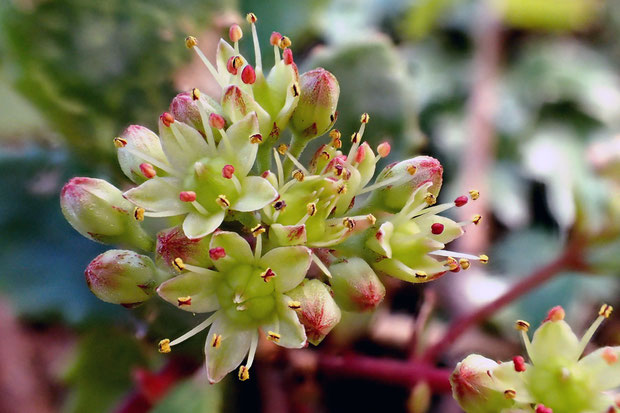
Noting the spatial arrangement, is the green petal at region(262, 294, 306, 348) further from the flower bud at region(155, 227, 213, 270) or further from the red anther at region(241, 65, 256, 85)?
the red anther at region(241, 65, 256, 85)

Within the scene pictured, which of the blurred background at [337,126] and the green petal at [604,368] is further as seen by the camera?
the blurred background at [337,126]

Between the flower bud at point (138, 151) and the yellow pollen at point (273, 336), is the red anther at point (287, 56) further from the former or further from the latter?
the yellow pollen at point (273, 336)

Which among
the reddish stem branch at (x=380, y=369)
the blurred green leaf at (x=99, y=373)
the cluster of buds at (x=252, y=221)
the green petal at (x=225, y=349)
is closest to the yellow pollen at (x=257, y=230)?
the cluster of buds at (x=252, y=221)

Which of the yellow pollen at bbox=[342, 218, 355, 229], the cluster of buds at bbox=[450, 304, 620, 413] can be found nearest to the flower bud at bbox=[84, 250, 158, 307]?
the yellow pollen at bbox=[342, 218, 355, 229]

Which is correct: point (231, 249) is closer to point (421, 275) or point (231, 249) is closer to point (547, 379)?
point (421, 275)

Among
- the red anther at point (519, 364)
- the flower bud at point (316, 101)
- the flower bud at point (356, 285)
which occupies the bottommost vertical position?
the red anther at point (519, 364)

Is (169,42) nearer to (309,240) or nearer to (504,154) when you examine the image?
(309,240)

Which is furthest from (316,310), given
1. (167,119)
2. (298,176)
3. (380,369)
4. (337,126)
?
(337,126)
